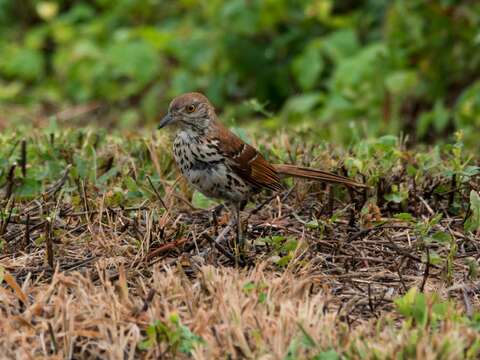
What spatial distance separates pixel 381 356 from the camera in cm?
321

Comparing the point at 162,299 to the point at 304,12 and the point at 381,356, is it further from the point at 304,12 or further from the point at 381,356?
the point at 304,12

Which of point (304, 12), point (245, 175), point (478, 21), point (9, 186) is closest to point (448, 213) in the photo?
Answer: point (245, 175)

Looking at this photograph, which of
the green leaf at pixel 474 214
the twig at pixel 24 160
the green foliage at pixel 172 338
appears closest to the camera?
the green foliage at pixel 172 338

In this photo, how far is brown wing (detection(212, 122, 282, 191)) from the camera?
4.96m

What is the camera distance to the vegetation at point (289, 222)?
11.3 feet

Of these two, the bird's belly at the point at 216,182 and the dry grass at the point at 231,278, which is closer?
the dry grass at the point at 231,278

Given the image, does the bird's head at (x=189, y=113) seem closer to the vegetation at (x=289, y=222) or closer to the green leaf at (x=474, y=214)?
the vegetation at (x=289, y=222)

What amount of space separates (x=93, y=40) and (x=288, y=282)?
7.68 m

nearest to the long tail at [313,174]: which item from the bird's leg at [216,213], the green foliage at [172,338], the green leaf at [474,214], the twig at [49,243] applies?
the bird's leg at [216,213]

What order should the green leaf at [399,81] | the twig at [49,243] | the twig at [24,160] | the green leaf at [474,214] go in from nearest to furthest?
the twig at [49,243], the green leaf at [474,214], the twig at [24,160], the green leaf at [399,81]

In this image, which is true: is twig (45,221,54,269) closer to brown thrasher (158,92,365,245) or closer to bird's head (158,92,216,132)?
brown thrasher (158,92,365,245)

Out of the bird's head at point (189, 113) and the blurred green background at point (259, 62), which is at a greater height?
the bird's head at point (189, 113)

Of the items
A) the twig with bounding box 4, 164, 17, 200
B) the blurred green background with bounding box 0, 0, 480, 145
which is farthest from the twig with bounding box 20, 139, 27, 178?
the blurred green background with bounding box 0, 0, 480, 145

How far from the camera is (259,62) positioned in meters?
9.87
